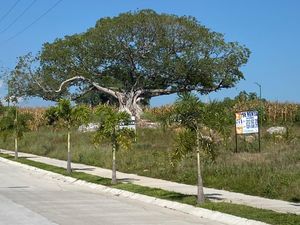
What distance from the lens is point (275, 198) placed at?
15.3 m

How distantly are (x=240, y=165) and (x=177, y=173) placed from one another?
2699 mm

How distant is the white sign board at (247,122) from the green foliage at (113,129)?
789cm

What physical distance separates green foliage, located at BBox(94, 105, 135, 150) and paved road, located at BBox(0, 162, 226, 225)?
2.02m

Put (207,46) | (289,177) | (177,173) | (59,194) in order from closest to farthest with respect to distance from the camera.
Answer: (289,177) → (59,194) → (177,173) → (207,46)

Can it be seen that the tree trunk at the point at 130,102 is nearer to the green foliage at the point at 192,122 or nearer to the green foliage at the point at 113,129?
the green foliage at the point at 113,129

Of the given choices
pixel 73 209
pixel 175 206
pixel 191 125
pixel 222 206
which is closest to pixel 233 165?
pixel 175 206

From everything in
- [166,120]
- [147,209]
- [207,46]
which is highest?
[207,46]

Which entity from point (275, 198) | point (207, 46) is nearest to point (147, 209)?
point (275, 198)

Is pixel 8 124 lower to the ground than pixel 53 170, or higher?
higher

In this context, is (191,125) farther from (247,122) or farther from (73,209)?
(247,122)

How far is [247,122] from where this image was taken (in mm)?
26844

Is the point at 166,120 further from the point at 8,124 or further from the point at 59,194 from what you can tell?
the point at 8,124

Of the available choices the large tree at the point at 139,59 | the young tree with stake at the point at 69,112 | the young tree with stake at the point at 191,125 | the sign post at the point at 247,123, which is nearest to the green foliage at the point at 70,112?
the young tree with stake at the point at 69,112

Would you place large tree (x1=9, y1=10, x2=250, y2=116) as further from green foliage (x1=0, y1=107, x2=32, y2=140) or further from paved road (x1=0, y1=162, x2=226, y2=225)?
paved road (x1=0, y1=162, x2=226, y2=225)
